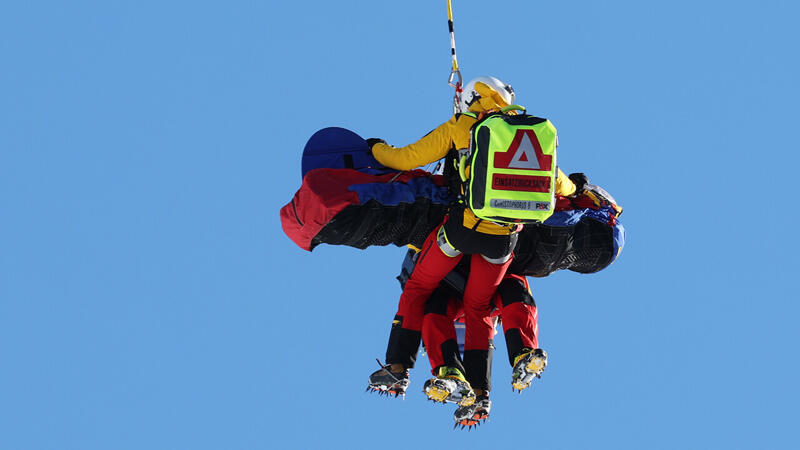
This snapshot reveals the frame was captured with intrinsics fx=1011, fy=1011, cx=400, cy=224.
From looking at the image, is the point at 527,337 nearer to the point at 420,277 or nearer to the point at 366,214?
the point at 420,277

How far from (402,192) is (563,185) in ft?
4.58

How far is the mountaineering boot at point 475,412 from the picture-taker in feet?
29.3

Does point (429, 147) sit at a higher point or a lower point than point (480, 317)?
higher

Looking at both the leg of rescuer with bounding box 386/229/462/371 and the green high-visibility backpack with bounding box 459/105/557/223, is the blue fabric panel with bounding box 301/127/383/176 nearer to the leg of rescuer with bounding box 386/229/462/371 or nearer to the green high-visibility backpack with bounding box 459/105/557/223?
the leg of rescuer with bounding box 386/229/462/371

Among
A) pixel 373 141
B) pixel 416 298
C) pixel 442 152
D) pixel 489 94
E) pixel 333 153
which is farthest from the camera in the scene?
pixel 416 298

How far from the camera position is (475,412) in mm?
9062

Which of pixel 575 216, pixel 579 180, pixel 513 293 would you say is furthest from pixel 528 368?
pixel 579 180

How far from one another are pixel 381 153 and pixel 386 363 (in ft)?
6.17

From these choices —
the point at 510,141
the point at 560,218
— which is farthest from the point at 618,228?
the point at 510,141

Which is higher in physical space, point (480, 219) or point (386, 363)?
point (480, 219)

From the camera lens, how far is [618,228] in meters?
9.37

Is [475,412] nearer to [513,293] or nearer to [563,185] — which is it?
[513,293]

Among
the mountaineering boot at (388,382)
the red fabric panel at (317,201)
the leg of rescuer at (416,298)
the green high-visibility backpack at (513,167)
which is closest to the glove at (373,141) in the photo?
the red fabric panel at (317,201)

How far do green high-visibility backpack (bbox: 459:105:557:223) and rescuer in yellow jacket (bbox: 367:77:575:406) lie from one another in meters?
0.47
